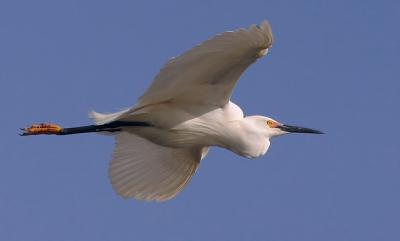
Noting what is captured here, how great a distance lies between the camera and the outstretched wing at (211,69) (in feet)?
33.3

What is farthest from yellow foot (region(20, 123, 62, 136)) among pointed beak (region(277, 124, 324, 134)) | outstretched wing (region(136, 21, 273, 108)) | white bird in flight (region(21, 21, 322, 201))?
pointed beak (region(277, 124, 324, 134))

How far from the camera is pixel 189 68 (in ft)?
35.3

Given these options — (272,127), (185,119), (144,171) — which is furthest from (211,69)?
(144,171)

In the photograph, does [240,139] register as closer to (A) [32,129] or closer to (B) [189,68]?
(B) [189,68]

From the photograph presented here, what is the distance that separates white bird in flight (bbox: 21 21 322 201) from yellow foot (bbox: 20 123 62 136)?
12mm

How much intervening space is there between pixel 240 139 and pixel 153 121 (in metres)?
0.98

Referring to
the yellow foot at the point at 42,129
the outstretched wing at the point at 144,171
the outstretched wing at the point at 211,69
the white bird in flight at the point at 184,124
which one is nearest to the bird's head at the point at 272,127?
the white bird in flight at the point at 184,124

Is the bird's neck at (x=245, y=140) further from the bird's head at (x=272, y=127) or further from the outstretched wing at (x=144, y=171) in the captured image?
the outstretched wing at (x=144, y=171)

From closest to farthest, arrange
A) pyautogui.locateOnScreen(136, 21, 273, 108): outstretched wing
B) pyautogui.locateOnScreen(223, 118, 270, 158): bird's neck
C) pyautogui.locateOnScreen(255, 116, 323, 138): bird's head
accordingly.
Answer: pyautogui.locateOnScreen(136, 21, 273, 108): outstretched wing
pyautogui.locateOnScreen(223, 118, 270, 158): bird's neck
pyautogui.locateOnScreen(255, 116, 323, 138): bird's head

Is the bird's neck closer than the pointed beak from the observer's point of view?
Answer: Yes

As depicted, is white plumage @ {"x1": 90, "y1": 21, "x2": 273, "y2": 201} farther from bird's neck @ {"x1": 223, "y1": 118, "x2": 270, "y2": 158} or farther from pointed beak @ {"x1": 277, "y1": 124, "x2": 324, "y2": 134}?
pointed beak @ {"x1": 277, "y1": 124, "x2": 324, "y2": 134}

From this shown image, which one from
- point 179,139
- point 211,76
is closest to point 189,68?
point 211,76

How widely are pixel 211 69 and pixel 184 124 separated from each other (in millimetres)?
873

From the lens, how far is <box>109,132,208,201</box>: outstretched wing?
12.6 meters
